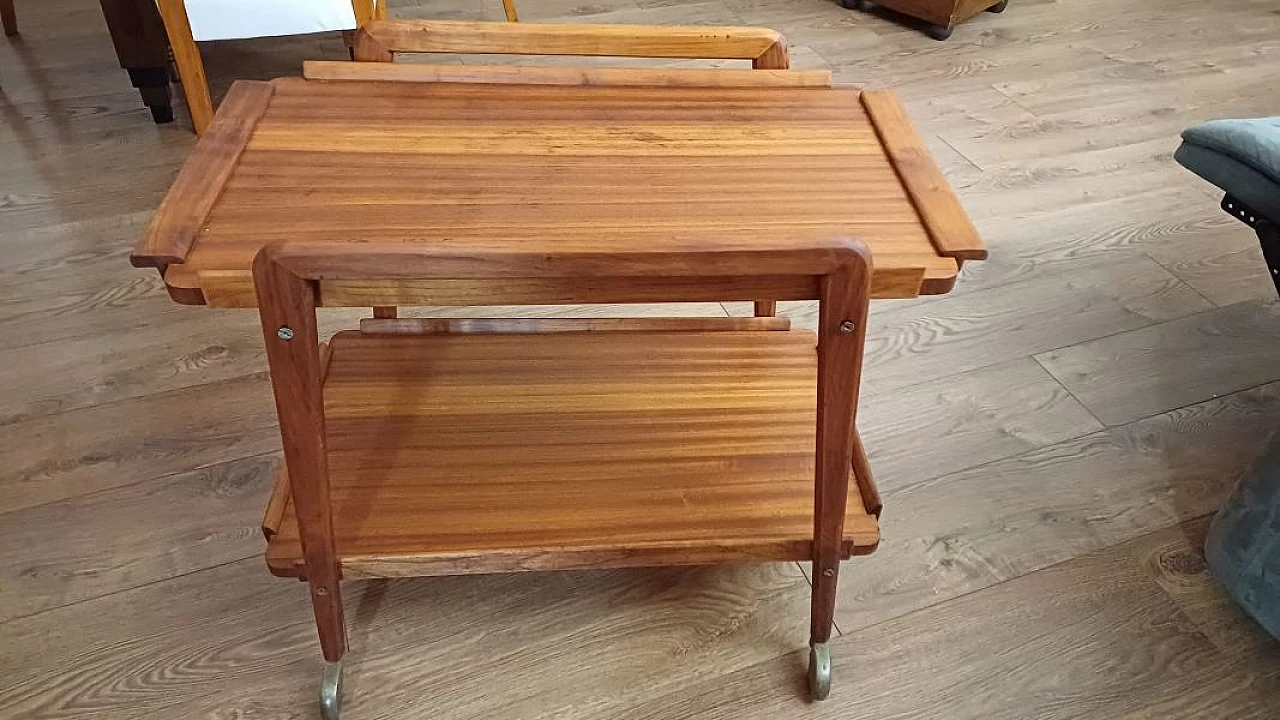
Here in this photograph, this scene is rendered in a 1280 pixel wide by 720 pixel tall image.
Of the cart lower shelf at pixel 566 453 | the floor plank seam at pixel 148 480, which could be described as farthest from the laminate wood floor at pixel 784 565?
the cart lower shelf at pixel 566 453

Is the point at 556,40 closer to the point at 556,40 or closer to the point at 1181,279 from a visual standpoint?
the point at 556,40

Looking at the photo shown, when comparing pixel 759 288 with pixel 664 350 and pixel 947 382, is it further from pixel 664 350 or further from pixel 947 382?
pixel 947 382

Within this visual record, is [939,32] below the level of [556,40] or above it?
below

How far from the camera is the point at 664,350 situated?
125cm

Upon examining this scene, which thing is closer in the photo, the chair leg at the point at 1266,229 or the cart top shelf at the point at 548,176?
the cart top shelf at the point at 548,176

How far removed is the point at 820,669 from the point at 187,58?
164 centimetres

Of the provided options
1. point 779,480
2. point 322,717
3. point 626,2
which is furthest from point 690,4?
point 322,717

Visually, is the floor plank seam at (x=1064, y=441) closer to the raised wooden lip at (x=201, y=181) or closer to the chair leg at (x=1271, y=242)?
the chair leg at (x=1271, y=242)

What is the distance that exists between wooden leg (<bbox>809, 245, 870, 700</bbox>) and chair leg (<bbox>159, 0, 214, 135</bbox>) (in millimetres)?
1430

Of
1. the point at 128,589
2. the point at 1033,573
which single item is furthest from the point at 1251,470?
the point at 128,589

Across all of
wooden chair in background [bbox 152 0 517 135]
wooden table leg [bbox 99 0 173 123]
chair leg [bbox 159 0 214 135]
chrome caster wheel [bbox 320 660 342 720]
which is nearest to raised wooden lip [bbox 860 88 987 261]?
chrome caster wheel [bbox 320 660 342 720]

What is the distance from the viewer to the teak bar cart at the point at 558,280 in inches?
31.9

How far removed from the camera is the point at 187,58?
1970 millimetres

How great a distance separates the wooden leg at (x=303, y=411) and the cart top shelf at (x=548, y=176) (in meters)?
0.03
